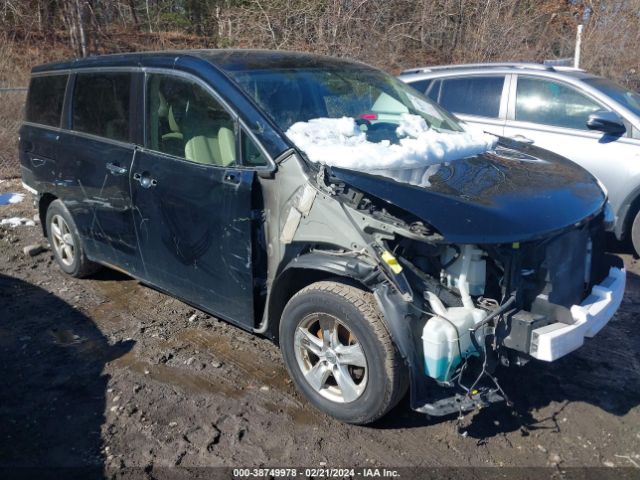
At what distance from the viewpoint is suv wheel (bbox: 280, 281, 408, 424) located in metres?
3.08

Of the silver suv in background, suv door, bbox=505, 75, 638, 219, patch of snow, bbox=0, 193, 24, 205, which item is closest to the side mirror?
the silver suv in background

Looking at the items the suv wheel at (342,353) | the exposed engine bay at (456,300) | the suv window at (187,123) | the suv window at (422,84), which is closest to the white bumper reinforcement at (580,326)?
the exposed engine bay at (456,300)

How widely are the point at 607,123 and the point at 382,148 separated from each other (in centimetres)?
328

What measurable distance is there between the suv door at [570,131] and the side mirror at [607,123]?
0.33 feet

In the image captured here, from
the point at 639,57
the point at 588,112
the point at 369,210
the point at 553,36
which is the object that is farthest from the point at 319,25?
the point at 369,210

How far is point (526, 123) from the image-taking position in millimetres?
6621

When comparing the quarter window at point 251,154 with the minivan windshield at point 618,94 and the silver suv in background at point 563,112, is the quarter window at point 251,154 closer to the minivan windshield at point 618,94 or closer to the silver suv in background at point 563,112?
the silver suv in background at point 563,112

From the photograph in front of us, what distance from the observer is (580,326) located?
124 inches

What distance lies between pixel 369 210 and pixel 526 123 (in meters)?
4.17

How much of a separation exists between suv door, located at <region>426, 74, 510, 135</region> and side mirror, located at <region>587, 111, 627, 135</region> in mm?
1011

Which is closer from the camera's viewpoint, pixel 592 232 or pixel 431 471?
pixel 431 471

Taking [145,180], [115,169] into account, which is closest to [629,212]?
[145,180]

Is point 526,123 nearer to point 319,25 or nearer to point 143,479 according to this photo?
point 143,479

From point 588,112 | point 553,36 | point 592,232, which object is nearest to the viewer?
point 592,232
